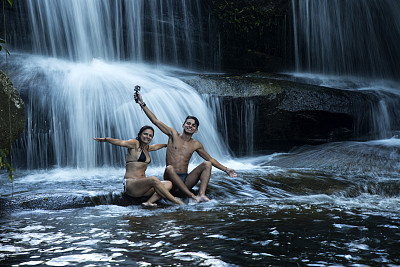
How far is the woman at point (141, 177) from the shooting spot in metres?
5.80

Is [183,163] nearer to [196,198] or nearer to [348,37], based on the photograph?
[196,198]

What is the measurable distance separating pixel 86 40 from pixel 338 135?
8.65m

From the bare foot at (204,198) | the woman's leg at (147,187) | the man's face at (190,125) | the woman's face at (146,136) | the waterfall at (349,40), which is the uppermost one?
the waterfall at (349,40)

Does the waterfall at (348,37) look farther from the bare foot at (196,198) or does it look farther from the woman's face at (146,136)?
the bare foot at (196,198)

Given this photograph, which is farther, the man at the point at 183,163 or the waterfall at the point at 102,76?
the waterfall at the point at 102,76

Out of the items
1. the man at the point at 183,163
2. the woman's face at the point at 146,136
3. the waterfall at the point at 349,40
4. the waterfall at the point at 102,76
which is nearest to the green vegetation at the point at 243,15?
the waterfall at the point at 102,76

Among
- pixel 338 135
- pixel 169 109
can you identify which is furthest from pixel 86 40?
pixel 338 135

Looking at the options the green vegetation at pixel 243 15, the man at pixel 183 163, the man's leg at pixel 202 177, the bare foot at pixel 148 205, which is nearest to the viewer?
the bare foot at pixel 148 205

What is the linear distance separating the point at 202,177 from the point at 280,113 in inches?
214

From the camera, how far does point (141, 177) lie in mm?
6078

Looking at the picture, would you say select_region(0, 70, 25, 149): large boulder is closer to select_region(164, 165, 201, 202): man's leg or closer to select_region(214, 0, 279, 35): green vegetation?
select_region(164, 165, 201, 202): man's leg

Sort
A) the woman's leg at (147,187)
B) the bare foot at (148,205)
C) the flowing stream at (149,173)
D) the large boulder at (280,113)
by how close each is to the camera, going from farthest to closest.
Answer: the large boulder at (280,113) → the woman's leg at (147,187) → the bare foot at (148,205) → the flowing stream at (149,173)

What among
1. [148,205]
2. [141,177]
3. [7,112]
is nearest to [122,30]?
[7,112]

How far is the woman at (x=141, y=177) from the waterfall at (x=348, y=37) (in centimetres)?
1177
